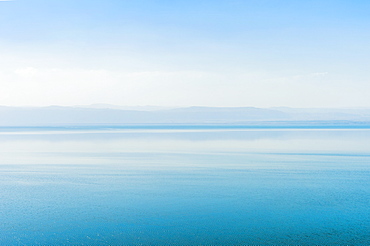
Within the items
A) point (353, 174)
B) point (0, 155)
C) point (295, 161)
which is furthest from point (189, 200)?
point (0, 155)

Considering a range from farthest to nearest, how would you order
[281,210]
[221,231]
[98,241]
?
1. [281,210]
2. [221,231]
3. [98,241]

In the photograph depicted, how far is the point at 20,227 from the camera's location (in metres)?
8.44

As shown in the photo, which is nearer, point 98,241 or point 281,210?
point 98,241

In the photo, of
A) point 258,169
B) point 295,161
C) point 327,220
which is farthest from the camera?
point 295,161

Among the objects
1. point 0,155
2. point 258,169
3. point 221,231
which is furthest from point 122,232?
point 0,155

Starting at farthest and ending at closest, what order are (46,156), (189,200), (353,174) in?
(46,156) < (353,174) < (189,200)

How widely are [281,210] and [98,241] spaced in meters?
4.44

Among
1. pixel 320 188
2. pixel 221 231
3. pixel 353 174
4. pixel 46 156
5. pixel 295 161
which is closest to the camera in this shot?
pixel 221 231

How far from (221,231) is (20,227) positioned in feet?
13.9

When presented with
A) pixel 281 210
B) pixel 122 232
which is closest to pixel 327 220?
pixel 281 210

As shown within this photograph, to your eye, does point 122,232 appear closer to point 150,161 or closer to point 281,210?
point 281,210

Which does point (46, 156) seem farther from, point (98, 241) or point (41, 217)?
point (98, 241)

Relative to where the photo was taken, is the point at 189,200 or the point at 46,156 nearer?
the point at 189,200

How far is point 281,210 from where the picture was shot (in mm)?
9602
